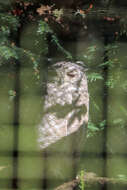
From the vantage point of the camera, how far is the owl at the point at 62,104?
1.14 meters

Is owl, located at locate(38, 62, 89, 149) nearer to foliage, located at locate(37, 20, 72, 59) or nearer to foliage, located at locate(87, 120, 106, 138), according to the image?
foliage, located at locate(37, 20, 72, 59)

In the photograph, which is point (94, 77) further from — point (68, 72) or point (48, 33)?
point (48, 33)

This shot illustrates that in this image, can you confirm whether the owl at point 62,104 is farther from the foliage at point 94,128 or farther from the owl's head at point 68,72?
the foliage at point 94,128

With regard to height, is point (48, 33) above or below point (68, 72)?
above

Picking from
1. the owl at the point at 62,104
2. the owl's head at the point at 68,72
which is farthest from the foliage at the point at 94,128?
the owl's head at the point at 68,72

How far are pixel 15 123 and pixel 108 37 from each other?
0.71 meters

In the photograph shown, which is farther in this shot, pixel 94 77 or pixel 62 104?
pixel 94 77

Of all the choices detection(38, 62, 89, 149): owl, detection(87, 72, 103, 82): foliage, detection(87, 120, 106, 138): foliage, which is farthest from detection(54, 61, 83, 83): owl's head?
detection(87, 120, 106, 138): foliage

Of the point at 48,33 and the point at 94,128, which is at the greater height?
the point at 48,33

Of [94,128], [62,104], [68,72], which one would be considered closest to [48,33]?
[68,72]

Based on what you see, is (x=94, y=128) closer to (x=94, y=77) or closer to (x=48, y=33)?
(x=94, y=77)

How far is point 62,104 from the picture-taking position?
1.16 m

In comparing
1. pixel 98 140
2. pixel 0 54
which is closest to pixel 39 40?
pixel 0 54

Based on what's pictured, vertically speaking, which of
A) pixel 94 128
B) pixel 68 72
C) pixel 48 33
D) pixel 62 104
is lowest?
pixel 94 128
